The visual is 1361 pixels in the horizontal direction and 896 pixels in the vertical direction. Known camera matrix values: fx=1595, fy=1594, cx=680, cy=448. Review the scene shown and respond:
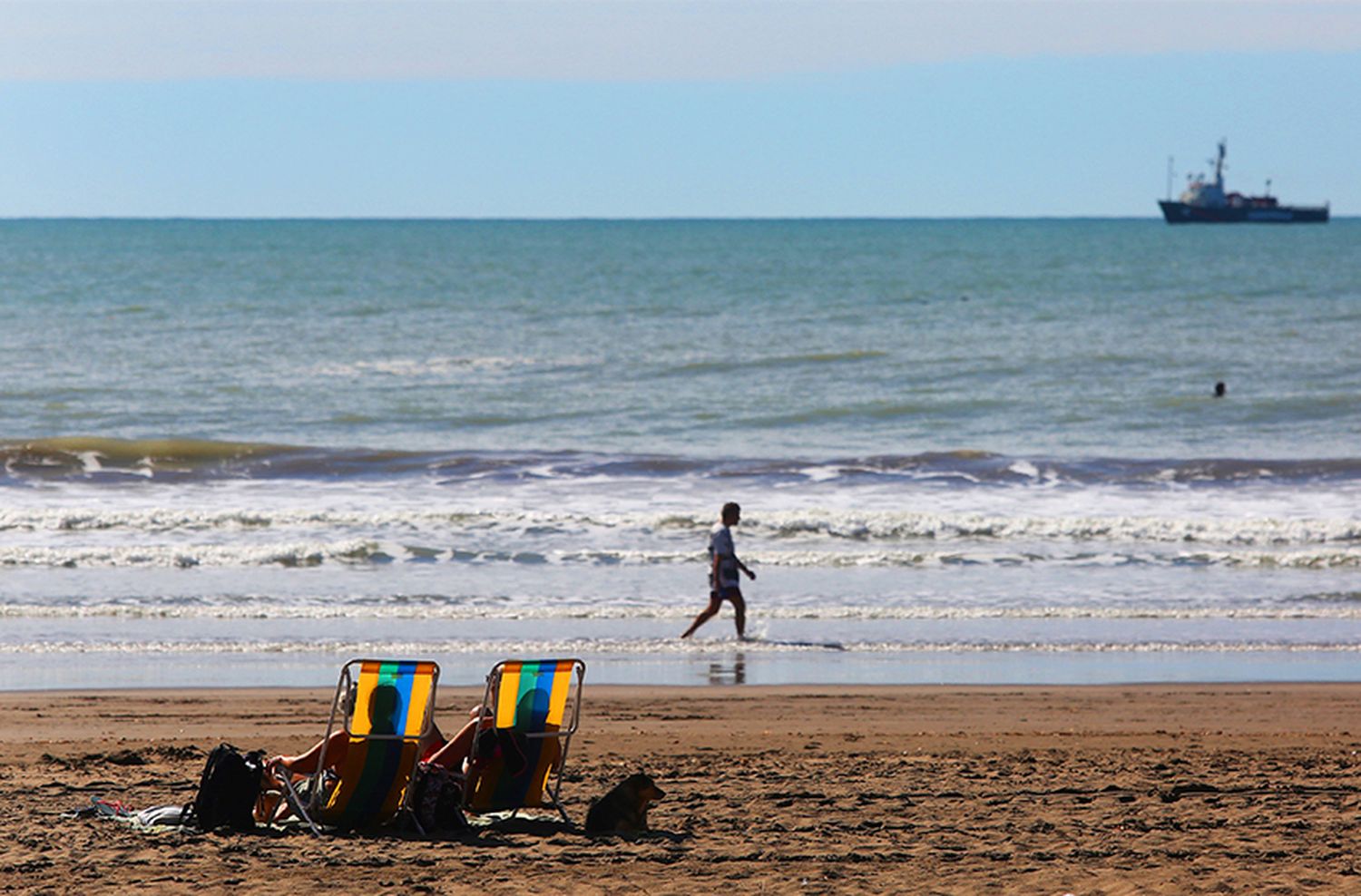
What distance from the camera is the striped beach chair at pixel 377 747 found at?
6844mm

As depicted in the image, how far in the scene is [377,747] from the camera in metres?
6.88

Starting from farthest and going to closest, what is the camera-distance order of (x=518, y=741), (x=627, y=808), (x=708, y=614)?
(x=708, y=614), (x=518, y=741), (x=627, y=808)

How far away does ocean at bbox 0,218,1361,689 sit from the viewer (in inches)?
493

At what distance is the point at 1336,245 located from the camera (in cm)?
10719

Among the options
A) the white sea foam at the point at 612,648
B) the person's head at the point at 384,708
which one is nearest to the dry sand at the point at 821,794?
the person's head at the point at 384,708

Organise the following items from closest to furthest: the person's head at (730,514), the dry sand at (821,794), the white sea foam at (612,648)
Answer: the dry sand at (821,794), the white sea foam at (612,648), the person's head at (730,514)

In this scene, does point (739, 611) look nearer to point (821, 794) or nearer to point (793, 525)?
point (821, 794)

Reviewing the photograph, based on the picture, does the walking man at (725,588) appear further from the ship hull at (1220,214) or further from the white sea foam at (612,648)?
the ship hull at (1220,214)

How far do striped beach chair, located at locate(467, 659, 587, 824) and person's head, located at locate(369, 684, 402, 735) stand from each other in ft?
1.29

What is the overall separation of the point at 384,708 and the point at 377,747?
170mm

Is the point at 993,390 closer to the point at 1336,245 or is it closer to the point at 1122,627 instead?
the point at 1122,627

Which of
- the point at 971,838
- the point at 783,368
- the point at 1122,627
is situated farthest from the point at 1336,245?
the point at 971,838

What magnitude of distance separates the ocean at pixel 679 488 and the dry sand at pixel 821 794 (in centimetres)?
110

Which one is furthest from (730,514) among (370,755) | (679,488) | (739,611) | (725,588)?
(679,488)
